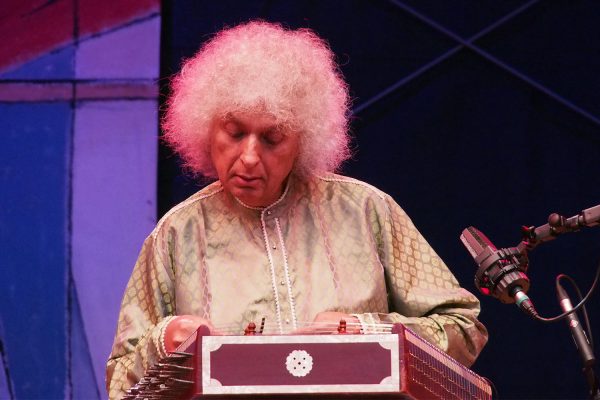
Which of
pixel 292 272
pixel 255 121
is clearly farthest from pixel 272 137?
pixel 292 272

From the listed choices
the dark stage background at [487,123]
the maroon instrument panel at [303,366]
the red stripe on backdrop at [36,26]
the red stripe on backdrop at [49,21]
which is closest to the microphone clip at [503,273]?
the maroon instrument panel at [303,366]

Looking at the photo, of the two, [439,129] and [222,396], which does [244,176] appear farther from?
[439,129]

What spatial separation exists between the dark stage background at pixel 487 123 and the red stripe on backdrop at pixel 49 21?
0.16 meters

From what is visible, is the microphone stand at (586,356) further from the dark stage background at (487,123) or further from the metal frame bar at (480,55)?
the metal frame bar at (480,55)

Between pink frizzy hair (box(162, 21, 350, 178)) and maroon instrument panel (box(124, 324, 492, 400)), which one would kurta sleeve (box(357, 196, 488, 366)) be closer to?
pink frizzy hair (box(162, 21, 350, 178))

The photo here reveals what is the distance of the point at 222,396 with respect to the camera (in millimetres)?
2230

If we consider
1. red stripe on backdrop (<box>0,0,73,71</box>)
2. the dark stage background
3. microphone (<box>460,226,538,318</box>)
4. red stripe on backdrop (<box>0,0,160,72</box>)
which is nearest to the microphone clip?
microphone (<box>460,226,538,318</box>)

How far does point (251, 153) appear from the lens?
9.61 ft

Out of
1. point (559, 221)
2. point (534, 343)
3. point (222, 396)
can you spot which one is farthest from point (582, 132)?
point (222, 396)

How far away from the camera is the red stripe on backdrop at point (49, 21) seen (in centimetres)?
446

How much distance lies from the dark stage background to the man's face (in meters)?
1.51

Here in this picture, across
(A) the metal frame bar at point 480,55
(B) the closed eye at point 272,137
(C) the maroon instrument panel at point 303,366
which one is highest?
(A) the metal frame bar at point 480,55

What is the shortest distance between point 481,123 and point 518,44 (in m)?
0.33

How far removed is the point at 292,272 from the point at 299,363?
82 centimetres
